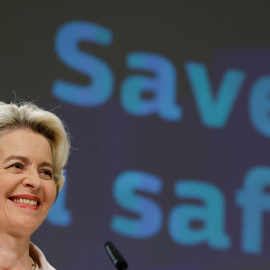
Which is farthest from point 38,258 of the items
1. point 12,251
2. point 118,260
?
point 118,260

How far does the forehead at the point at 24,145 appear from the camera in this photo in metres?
1.52

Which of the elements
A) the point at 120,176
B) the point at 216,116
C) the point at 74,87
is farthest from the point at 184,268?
the point at 74,87

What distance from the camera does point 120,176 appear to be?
2.83m

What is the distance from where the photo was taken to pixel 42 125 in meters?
1.60

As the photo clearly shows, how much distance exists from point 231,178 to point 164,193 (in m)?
0.32

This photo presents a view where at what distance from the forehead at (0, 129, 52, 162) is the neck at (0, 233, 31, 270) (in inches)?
7.7

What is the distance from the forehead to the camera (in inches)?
59.7

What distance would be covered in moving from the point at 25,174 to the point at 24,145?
76mm

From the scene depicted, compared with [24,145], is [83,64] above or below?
above

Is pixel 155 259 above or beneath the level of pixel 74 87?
beneath

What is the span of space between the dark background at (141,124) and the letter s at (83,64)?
0.03m

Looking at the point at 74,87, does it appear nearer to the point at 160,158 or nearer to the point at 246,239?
the point at 160,158

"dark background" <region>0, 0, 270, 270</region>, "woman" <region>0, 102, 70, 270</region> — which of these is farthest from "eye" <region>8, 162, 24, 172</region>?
"dark background" <region>0, 0, 270, 270</region>

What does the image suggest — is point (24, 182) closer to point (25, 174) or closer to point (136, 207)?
point (25, 174)
